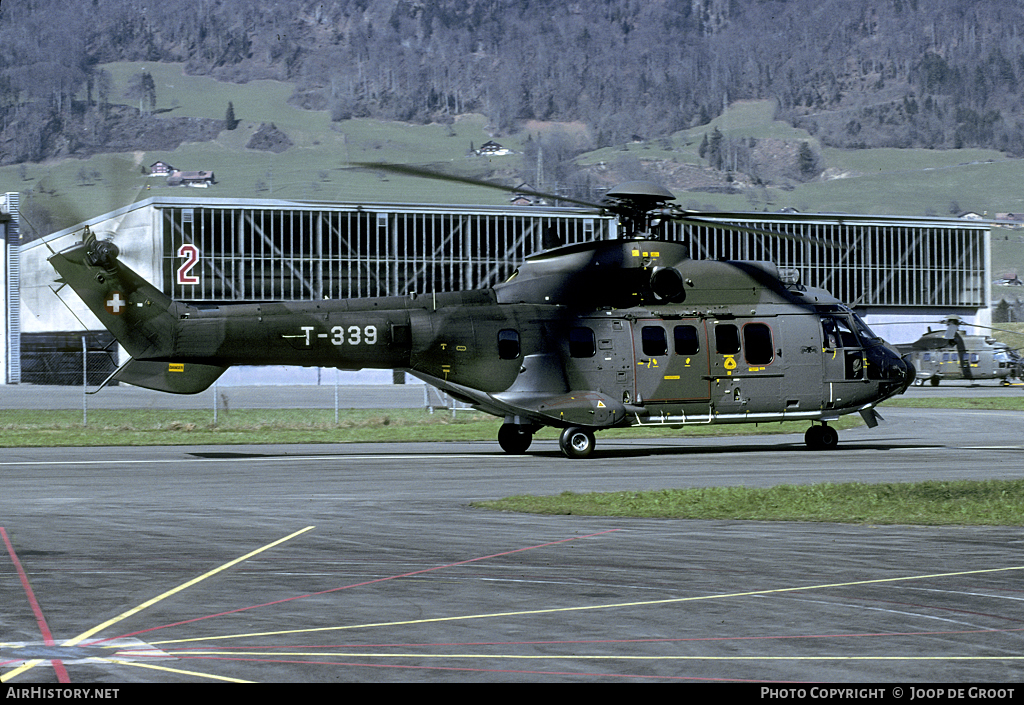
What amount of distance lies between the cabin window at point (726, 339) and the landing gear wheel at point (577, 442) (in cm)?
376

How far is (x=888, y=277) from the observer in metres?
92.8

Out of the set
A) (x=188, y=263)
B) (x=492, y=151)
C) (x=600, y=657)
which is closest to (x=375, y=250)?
(x=188, y=263)

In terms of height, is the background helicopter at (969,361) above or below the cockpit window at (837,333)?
below

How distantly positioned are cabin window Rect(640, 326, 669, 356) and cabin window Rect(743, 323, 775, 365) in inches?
77.1

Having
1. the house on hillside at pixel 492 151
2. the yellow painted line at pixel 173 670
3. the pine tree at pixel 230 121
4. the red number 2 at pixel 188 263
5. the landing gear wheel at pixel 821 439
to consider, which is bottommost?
the landing gear wheel at pixel 821 439

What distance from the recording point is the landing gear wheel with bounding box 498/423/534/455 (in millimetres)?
26406

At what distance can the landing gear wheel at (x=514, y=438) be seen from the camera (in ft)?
86.6

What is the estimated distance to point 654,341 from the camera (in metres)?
26.0

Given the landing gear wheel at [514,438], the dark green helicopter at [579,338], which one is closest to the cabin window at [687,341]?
the dark green helicopter at [579,338]

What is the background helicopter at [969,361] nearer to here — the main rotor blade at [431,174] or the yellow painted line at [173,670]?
the main rotor blade at [431,174]

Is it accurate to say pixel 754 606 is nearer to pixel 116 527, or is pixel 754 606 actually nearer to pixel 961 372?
pixel 116 527

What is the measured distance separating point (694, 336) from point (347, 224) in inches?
2193

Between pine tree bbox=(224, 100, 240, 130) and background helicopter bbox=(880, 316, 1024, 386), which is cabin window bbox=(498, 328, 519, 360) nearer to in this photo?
background helicopter bbox=(880, 316, 1024, 386)

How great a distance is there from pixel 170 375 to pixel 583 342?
9175 mm
